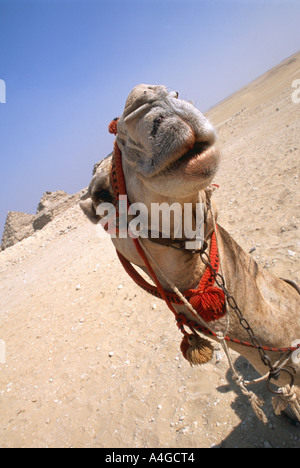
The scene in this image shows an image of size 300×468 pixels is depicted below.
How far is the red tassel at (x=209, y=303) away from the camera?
148cm

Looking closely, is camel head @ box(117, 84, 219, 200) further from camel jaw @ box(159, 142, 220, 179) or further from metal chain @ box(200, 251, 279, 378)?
metal chain @ box(200, 251, 279, 378)

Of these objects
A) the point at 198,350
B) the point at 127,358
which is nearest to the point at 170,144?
the point at 198,350

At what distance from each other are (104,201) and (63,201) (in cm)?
1901

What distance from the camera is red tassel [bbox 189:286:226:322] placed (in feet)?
4.87

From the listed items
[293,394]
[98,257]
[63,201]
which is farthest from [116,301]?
[63,201]

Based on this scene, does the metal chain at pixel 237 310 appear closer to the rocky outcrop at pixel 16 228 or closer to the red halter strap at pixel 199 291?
the red halter strap at pixel 199 291

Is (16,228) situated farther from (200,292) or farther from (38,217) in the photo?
(200,292)

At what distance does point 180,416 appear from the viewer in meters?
3.33

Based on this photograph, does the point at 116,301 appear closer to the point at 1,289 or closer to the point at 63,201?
the point at 1,289

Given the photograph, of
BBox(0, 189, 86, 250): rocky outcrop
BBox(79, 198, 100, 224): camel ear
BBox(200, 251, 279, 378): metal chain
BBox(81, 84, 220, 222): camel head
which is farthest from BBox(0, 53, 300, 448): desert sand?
BBox(0, 189, 86, 250): rocky outcrop

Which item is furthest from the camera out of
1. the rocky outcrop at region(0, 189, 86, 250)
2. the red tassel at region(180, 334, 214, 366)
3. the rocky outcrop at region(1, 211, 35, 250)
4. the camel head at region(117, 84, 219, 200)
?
the rocky outcrop at region(1, 211, 35, 250)

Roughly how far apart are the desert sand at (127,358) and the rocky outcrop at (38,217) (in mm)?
10174

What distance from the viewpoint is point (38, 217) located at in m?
18.8

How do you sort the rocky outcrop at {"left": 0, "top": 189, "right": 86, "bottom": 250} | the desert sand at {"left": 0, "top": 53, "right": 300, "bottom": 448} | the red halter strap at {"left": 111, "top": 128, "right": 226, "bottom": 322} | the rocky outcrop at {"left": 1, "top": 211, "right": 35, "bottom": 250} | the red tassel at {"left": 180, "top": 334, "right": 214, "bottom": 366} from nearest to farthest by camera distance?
1. the red halter strap at {"left": 111, "top": 128, "right": 226, "bottom": 322}
2. the red tassel at {"left": 180, "top": 334, "right": 214, "bottom": 366}
3. the desert sand at {"left": 0, "top": 53, "right": 300, "bottom": 448}
4. the rocky outcrop at {"left": 0, "top": 189, "right": 86, "bottom": 250}
5. the rocky outcrop at {"left": 1, "top": 211, "right": 35, "bottom": 250}
